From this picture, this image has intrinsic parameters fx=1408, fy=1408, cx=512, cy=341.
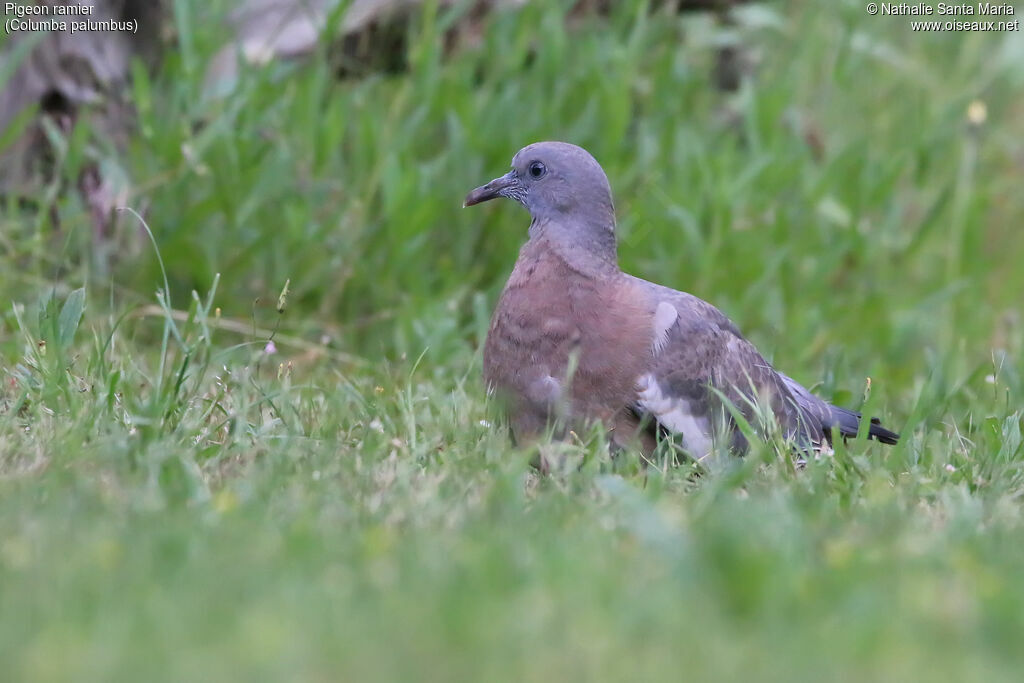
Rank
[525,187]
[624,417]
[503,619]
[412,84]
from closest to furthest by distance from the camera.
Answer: [503,619]
[624,417]
[525,187]
[412,84]

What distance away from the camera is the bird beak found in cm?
430

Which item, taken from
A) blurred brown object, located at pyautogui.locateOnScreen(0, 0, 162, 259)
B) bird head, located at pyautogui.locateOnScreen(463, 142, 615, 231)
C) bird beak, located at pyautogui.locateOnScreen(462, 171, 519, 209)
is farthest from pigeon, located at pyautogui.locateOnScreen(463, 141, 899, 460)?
blurred brown object, located at pyautogui.locateOnScreen(0, 0, 162, 259)

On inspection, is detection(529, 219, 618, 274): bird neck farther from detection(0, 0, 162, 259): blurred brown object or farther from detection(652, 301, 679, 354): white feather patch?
detection(0, 0, 162, 259): blurred brown object

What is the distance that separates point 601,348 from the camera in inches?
149

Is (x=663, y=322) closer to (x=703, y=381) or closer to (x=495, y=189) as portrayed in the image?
(x=703, y=381)

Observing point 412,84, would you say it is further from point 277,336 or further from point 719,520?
point 719,520

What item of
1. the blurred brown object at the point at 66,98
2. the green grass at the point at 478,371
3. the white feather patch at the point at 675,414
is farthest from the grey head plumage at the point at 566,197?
the blurred brown object at the point at 66,98

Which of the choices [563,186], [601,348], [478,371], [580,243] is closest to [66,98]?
[478,371]

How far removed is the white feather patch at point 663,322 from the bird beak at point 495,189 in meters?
0.66

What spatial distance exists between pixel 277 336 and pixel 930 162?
3.32 m

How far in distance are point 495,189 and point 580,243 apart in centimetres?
44

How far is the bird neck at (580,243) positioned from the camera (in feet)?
13.0

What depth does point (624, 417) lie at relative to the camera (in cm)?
379

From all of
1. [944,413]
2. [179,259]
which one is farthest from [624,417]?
[179,259]
